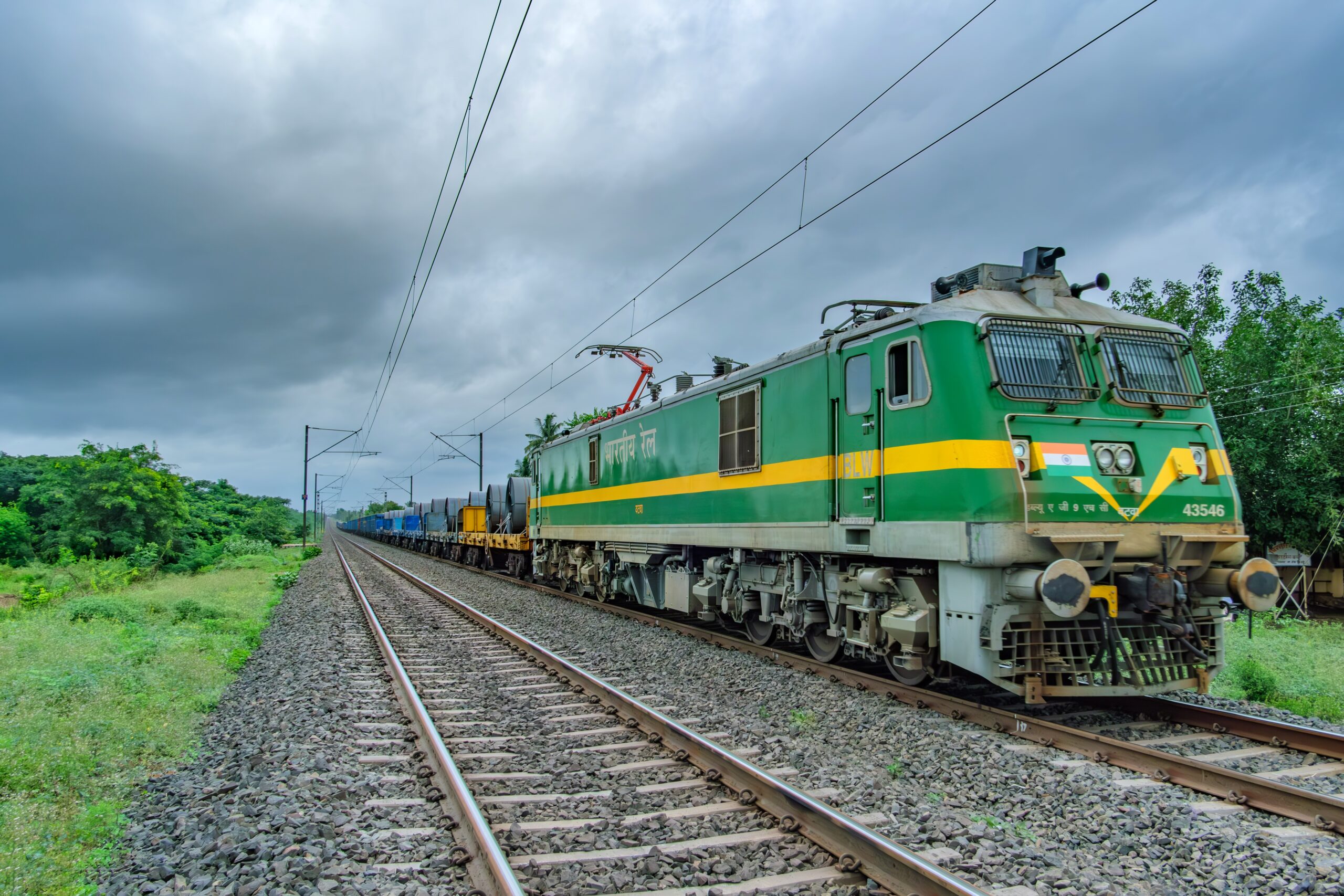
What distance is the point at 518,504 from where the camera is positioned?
85.4 feet

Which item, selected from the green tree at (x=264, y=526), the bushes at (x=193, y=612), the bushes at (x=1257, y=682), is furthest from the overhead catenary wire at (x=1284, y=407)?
the green tree at (x=264, y=526)

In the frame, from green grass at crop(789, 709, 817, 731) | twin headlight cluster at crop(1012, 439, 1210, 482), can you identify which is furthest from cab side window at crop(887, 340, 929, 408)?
green grass at crop(789, 709, 817, 731)

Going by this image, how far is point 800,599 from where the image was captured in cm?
920

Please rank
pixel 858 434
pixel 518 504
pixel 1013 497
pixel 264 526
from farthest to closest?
pixel 264 526, pixel 518 504, pixel 858 434, pixel 1013 497

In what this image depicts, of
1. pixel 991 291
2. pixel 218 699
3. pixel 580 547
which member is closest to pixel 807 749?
pixel 991 291

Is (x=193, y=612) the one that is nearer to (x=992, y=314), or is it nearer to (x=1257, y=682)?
(x=992, y=314)

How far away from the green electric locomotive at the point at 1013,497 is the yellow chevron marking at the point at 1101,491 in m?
0.02

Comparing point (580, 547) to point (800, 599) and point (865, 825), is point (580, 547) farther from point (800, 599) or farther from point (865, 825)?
point (865, 825)

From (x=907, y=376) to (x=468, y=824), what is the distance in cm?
516

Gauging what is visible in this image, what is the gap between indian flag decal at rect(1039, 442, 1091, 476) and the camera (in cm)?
656

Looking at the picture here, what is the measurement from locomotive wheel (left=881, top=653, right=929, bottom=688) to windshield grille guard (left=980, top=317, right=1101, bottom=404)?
2.74 metres

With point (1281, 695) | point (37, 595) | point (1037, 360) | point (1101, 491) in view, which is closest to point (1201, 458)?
point (1101, 491)

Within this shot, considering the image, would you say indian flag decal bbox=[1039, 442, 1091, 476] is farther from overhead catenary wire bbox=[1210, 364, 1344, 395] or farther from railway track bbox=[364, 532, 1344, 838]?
overhead catenary wire bbox=[1210, 364, 1344, 395]

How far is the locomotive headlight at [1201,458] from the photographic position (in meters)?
7.08
